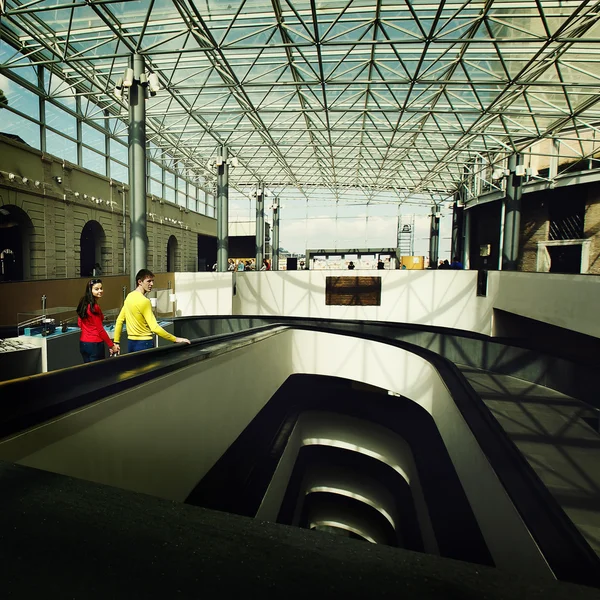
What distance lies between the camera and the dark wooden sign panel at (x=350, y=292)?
18438mm

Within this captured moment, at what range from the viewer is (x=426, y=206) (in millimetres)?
44844

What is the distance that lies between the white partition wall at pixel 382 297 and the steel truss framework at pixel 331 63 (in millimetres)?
8725

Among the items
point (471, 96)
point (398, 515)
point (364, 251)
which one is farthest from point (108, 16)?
point (364, 251)

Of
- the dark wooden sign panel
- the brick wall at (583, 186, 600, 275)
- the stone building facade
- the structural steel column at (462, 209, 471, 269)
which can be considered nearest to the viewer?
the stone building facade

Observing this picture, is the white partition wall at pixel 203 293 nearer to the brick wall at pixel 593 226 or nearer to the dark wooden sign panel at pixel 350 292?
the dark wooden sign panel at pixel 350 292

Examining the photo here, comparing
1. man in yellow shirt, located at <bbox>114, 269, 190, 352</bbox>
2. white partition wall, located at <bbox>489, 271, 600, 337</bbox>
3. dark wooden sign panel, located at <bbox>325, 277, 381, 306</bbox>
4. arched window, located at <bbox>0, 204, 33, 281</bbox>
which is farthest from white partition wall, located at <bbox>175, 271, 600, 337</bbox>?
man in yellow shirt, located at <bbox>114, 269, 190, 352</bbox>

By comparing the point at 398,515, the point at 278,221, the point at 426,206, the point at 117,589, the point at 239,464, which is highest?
the point at 426,206

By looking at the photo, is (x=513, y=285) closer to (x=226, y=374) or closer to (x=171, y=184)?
(x=226, y=374)

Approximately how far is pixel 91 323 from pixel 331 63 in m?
16.6

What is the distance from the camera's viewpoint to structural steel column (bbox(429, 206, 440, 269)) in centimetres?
3881

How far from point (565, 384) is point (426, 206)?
38651 millimetres

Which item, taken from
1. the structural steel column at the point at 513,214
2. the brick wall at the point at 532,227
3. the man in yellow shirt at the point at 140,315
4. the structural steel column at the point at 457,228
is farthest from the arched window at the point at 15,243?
the structural steel column at the point at 457,228

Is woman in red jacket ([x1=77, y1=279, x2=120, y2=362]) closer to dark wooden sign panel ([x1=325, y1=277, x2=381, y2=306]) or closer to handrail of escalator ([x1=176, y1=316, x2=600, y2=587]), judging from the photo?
handrail of escalator ([x1=176, y1=316, x2=600, y2=587])

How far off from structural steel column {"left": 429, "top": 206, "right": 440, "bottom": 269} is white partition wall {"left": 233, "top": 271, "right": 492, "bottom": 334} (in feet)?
71.7
